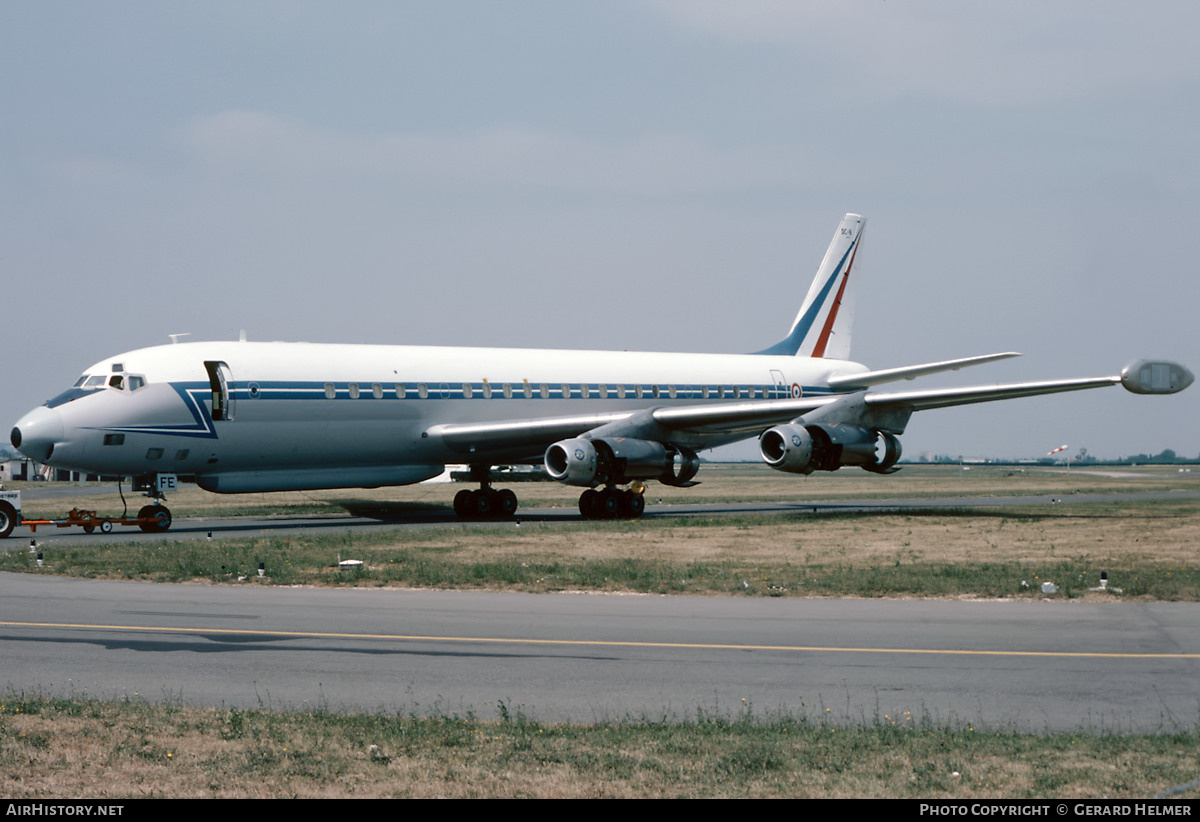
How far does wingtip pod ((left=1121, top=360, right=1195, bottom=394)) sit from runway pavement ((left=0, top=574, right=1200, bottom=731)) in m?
15.1

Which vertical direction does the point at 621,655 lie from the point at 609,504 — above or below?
below

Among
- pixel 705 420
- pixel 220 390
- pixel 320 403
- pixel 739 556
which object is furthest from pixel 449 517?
pixel 739 556

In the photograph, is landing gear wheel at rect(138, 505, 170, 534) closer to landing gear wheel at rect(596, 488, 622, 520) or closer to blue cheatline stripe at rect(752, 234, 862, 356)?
landing gear wheel at rect(596, 488, 622, 520)

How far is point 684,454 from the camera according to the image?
33.7 m

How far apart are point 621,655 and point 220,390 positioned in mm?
19448

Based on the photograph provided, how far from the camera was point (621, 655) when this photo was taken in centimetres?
1180

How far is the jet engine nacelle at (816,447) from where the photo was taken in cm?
3109

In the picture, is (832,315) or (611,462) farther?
(832,315)

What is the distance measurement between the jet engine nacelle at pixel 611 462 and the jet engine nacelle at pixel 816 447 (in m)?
2.77

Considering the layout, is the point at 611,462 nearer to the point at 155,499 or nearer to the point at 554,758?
the point at 155,499

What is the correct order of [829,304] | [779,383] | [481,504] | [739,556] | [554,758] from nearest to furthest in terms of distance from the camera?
[554,758] < [739,556] < [481,504] < [779,383] < [829,304]

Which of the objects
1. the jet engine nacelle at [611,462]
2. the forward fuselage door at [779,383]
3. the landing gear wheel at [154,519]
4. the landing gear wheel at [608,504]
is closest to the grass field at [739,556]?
the jet engine nacelle at [611,462]

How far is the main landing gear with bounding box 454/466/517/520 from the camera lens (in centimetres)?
3559
